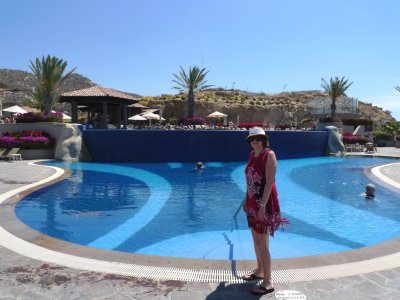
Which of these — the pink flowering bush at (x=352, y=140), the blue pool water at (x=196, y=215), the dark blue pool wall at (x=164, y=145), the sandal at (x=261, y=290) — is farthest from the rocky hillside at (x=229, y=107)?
the sandal at (x=261, y=290)

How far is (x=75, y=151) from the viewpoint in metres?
20.7

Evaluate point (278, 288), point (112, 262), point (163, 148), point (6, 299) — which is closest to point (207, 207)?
point (112, 262)

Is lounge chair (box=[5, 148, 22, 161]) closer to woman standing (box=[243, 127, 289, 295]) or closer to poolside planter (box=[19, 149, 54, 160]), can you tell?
poolside planter (box=[19, 149, 54, 160])

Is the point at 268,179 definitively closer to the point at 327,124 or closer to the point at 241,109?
the point at 327,124

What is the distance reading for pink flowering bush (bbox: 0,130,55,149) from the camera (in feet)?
67.1

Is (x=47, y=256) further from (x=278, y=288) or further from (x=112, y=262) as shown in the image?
(x=278, y=288)

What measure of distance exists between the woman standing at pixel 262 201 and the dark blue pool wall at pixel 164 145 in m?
18.1

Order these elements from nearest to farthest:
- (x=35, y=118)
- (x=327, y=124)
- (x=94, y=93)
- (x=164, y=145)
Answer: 1. (x=164, y=145)
2. (x=35, y=118)
3. (x=94, y=93)
4. (x=327, y=124)

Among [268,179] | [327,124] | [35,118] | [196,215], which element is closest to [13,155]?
[35,118]

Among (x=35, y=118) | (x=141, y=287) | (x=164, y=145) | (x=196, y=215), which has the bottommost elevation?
(x=196, y=215)

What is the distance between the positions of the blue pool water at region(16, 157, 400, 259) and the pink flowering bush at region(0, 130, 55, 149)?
7.38m

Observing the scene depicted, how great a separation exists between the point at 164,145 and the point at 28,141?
25.3 feet

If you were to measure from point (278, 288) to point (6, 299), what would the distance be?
2.77 metres

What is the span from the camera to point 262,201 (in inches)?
148
